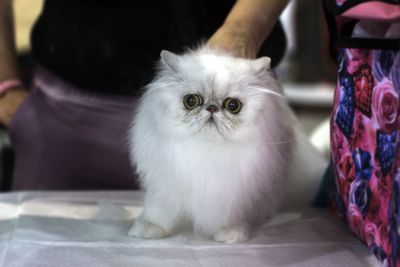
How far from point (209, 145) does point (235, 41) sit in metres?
0.19

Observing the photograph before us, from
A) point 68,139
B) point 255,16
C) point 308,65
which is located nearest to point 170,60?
point 255,16

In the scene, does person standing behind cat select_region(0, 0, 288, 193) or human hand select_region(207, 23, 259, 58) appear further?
person standing behind cat select_region(0, 0, 288, 193)

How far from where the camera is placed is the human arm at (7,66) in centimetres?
131

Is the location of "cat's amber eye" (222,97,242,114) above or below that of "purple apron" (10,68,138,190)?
above

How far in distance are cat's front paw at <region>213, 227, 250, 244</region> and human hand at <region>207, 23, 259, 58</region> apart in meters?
0.25

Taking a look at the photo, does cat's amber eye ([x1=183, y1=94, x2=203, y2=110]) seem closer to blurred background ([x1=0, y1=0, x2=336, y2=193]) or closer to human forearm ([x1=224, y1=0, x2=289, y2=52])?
human forearm ([x1=224, y1=0, x2=289, y2=52])

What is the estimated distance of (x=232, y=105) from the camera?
733 millimetres

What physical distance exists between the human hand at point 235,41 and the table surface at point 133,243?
0.89ft

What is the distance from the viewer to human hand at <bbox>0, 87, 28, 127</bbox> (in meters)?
1.32

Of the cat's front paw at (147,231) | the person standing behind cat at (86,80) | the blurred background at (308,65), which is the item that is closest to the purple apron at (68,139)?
the person standing behind cat at (86,80)

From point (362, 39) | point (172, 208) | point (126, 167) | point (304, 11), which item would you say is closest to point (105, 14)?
point (126, 167)

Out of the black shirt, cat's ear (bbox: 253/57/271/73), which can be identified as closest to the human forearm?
cat's ear (bbox: 253/57/271/73)

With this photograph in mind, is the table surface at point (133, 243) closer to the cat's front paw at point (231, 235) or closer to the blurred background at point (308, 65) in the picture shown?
the cat's front paw at point (231, 235)

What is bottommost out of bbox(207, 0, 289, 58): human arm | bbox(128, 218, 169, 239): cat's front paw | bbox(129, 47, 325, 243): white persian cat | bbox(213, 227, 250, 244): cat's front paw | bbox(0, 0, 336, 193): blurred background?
bbox(0, 0, 336, 193): blurred background
